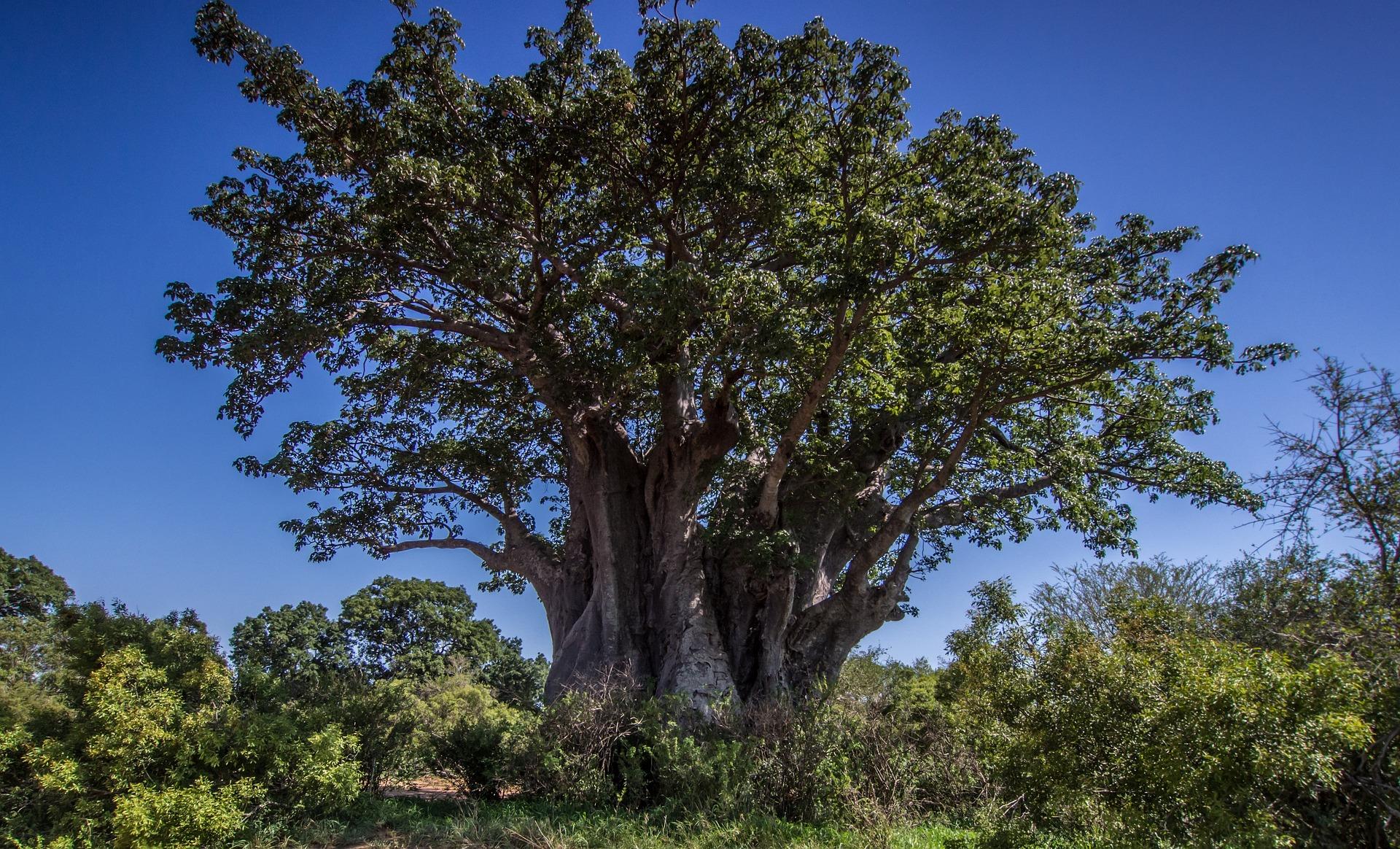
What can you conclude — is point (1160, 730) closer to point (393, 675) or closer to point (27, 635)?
point (393, 675)

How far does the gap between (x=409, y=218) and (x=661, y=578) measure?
6.35 metres

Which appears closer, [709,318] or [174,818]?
[174,818]

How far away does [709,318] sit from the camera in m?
9.59

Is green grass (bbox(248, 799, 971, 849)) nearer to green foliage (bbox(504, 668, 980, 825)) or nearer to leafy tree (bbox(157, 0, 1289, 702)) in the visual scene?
green foliage (bbox(504, 668, 980, 825))

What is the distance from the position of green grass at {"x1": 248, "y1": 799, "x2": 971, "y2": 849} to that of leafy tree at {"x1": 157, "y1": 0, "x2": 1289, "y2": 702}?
2731mm

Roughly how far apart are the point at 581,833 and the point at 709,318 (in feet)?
19.9

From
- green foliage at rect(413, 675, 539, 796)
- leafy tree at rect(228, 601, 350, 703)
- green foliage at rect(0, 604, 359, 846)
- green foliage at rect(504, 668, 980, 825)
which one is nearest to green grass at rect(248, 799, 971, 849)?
green foliage at rect(504, 668, 980, 825)

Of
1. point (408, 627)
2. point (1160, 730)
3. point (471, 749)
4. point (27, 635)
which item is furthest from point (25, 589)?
point (1160, 730)

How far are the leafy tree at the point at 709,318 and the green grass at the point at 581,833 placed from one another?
2.73m

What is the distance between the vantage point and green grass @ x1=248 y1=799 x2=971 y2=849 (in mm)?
6215

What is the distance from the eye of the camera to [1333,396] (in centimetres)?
535

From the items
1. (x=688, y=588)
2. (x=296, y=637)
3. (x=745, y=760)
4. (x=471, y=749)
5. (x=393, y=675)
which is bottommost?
(x=745, y=760)

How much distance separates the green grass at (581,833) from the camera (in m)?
6.21

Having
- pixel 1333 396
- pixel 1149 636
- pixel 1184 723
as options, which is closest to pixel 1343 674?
pixel 1184 723
